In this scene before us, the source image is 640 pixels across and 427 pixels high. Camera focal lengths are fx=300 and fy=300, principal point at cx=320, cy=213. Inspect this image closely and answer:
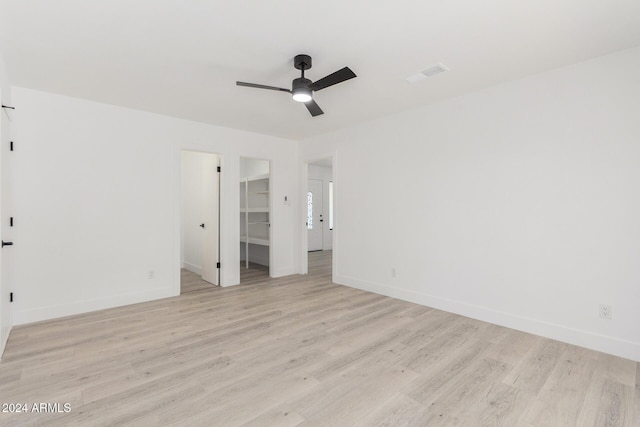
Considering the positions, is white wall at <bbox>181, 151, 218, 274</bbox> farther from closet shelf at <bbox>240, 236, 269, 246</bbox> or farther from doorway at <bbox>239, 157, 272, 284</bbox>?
closet shelf at <bbox>240, 236, 269, 246</bbox>

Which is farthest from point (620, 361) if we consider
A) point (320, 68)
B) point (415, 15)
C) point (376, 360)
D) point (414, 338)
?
point (320, 68)

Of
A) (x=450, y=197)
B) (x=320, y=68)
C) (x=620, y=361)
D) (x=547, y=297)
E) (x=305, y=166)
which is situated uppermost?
(x=320, y=68)

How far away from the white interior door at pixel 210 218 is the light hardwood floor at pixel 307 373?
154 cm

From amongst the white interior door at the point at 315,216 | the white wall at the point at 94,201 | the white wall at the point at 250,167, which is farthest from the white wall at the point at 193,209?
the white interior door at the point at 315,216

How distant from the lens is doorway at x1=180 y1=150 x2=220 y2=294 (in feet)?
16.2

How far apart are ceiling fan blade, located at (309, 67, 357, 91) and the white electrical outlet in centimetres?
297

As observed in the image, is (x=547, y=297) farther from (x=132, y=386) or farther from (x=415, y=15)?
(x=132, y=386)

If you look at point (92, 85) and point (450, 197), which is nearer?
point (92, 85)

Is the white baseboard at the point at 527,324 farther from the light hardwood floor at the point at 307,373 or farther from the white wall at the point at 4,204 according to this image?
the white wall at the point at 4,204

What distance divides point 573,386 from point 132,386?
310 centimetres

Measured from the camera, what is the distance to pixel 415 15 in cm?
208

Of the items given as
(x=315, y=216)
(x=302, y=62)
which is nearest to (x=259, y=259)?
(x=315, y=216)

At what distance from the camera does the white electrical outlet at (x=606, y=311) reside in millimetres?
2621

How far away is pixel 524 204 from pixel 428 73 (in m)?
1.66
